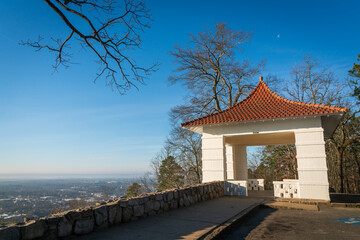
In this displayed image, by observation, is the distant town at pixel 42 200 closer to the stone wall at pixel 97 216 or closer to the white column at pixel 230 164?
the stone wall at pixel 97 216

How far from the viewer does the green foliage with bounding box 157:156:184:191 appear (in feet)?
103

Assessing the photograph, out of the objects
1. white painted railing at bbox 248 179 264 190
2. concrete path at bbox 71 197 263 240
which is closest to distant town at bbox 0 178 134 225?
concrete path at bbox 71 197 263 240

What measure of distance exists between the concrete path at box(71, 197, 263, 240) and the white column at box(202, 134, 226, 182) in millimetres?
3841

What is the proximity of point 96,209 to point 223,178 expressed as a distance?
6.91m

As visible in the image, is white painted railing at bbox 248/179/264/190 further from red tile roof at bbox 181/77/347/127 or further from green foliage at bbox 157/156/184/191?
green foliage at bbox 157/156/184/191

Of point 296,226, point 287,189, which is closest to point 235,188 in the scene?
point 287,189

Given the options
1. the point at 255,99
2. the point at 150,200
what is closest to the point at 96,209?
the point at 150,200

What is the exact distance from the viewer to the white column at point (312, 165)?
8.52 m

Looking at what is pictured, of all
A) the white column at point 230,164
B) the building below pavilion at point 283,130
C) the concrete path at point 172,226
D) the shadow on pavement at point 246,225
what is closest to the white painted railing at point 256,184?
the white column at point 230,164

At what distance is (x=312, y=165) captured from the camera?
871 cm

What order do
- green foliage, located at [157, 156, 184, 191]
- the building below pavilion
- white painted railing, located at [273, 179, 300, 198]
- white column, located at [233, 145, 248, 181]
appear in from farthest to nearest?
1. green foliage, located at [157, 156, 184, 191]
2. white column, located at [233, 145, 248, 181]
3. white painted railing, located at [273, 179, 300, 198]
4. the building below pavilion

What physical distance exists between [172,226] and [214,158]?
19.3 feet

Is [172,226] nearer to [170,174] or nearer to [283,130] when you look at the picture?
[283,130]

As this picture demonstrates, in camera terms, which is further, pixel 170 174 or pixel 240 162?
pixel 170 174
